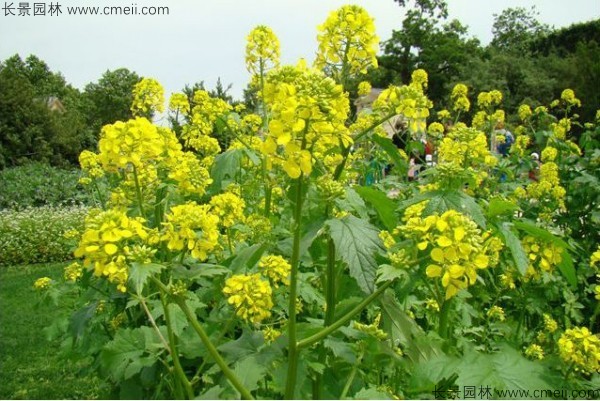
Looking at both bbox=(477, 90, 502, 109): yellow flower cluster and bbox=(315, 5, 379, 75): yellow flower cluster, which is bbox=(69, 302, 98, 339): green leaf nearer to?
bbox=(315, 5, 379, 75): yellow flower cluster

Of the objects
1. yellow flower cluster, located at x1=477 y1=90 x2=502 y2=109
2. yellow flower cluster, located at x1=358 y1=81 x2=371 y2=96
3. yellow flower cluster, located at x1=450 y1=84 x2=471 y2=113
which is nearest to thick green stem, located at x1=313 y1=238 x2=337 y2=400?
yellow flower cluster, located at x1=358 y1=81 x2=371 y2=96

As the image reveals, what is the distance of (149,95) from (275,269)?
1770mm

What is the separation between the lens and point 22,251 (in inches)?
395

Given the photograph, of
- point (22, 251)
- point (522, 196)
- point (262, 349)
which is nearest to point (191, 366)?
point (262, 349)

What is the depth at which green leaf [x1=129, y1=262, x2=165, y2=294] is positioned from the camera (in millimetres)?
1626

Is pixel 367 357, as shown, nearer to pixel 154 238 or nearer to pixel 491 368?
pixel 491 368

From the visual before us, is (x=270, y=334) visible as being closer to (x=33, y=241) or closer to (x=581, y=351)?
(x=581, y=351)

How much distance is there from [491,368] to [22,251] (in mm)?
9994

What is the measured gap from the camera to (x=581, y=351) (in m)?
2.26

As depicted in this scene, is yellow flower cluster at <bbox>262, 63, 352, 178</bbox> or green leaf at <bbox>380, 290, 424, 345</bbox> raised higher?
yellow flower cluster at <bbox>262, 63, 352, 178</bbox>

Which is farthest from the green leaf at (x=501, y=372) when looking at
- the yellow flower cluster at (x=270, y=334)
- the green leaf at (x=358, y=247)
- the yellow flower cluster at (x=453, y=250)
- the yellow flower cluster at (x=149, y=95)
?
the yellow flower cluster at (x=149, y=95)

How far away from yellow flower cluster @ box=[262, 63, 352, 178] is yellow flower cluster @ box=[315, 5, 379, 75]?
0.48m

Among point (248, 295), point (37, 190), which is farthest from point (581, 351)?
point (37, 190)

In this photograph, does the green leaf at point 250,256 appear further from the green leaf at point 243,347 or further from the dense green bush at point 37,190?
the dense green bush at point 37,190
